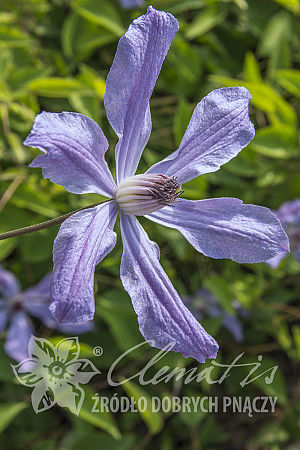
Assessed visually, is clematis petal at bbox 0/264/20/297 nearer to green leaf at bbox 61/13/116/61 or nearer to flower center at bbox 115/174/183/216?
green leaf at bbox 61/13/116/61

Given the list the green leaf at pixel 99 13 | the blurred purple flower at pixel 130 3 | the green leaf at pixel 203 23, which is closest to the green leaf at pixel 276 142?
the green leaf at pixel 203 23

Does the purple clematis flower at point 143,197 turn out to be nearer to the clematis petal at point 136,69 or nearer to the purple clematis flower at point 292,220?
the clematis petal at point 136,69

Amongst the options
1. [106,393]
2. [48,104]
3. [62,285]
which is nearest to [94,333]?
[106,393]

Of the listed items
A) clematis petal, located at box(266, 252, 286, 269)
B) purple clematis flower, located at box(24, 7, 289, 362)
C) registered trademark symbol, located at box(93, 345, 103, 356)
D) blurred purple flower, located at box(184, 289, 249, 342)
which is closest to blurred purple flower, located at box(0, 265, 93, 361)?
registered trademark symbol, located at box(93, 345, 103, 356)

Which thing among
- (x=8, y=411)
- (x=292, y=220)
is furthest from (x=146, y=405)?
(x=292, y=220)

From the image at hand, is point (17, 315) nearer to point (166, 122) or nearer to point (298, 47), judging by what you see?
point (166, 122)
